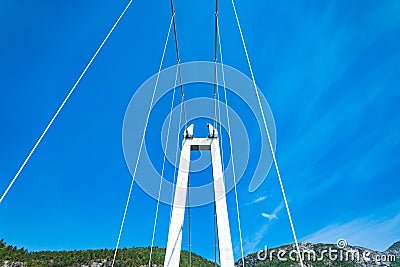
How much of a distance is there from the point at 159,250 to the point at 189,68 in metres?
58.1

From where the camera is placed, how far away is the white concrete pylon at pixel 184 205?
23.0 ft

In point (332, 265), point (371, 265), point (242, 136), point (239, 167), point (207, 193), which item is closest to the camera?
point (207, 193)

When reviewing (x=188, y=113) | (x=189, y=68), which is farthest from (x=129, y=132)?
(x=189, y=68)

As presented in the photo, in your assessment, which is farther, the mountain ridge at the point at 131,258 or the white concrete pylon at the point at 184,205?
the mountain ridge at the point at 131,258

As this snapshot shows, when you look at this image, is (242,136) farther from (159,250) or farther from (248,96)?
(159,250)

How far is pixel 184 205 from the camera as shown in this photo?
771 cm

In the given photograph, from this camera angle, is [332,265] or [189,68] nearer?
[189,68]

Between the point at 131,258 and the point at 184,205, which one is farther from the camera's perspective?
the point at 131,258

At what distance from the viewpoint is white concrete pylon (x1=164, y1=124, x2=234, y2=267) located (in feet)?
23.0

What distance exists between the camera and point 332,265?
62.0m

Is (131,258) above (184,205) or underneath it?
above

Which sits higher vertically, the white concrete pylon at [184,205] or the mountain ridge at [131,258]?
the mountain ridge at [131,258]

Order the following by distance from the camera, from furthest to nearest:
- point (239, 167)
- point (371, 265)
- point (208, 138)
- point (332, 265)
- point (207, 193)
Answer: point (371, 265), point (332, 265), point (239, 167), point (207, 193), point (208, 138)

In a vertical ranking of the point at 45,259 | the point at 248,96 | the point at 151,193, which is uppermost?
the point at 45,259
